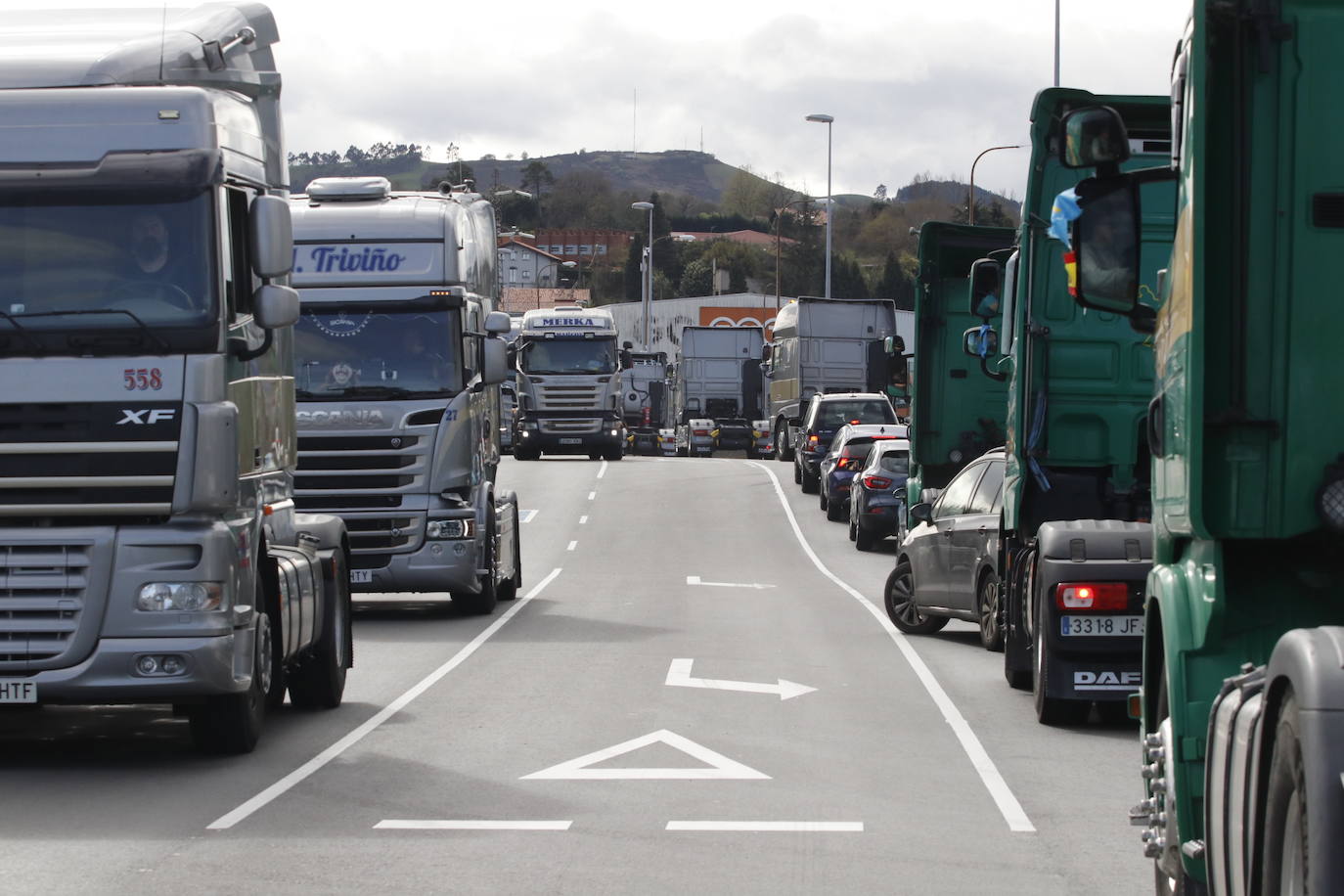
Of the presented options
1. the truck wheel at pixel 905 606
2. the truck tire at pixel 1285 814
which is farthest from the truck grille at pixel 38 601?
the truck wheel at pixel 905 606

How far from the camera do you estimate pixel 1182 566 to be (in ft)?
19.3

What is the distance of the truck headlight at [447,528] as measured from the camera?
746 inches

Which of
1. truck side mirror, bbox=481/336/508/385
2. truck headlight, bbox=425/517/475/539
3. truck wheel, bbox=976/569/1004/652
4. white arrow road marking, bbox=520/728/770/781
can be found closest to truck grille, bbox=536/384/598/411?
truck side mirror, bbox=481/336/508/385

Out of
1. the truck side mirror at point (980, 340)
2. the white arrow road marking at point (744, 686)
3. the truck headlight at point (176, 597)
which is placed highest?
the truck side mirror at point (980, 340)

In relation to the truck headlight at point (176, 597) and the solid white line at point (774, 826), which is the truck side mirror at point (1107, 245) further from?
the truck headlight at point (176, 597)

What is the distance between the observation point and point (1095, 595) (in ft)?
37.8

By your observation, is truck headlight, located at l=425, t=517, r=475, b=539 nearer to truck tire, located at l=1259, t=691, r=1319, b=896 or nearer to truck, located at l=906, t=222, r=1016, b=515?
truck, located at l=906, t=222, r=1016, b=515

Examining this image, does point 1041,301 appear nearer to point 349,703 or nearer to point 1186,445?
point 349,703

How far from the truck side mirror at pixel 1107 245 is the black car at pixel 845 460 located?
26.7 m

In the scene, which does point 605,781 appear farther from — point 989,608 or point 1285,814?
point 989,608

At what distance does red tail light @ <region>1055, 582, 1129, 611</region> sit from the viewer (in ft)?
37.7

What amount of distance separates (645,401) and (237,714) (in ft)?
195

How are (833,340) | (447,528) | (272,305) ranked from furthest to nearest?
(833,340) → (447,528) → (272,305)

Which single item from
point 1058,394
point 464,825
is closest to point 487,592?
point 1058,394
